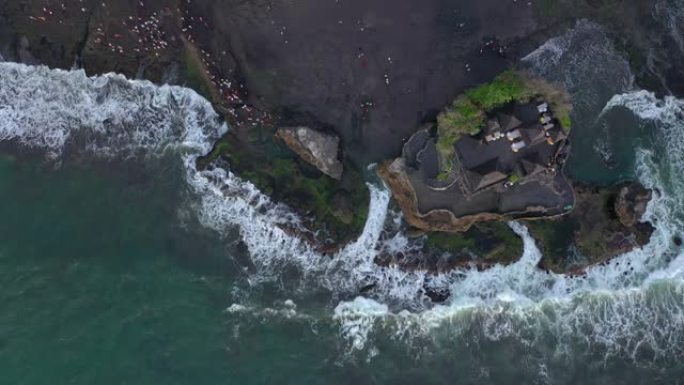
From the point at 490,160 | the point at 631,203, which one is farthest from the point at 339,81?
the point at 631,203

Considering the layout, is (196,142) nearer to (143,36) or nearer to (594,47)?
(143,36)

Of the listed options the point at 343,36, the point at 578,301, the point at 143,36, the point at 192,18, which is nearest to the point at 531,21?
the point at 343,36

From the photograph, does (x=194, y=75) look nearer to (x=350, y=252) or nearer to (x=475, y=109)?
(x=350, y=252)

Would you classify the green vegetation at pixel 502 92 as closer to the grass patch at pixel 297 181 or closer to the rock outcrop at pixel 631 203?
the grass patch at pixel 297 181

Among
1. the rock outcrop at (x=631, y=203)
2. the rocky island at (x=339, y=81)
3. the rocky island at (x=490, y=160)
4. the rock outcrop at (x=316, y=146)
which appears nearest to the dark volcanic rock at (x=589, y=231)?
the rock outcrop at (x=631, y=203)

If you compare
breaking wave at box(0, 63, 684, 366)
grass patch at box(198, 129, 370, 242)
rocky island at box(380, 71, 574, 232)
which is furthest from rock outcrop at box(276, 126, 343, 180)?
rocky island at box(380, 71, 574, 232)

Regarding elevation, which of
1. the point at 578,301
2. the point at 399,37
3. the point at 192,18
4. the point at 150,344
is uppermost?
the point at 399,37

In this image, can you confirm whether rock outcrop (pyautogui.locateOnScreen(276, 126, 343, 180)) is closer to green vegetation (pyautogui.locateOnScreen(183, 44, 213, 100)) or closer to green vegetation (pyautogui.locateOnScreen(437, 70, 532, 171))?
green vegetation (pyautogui.locateOnScreen(183, 44, 213, 100))
